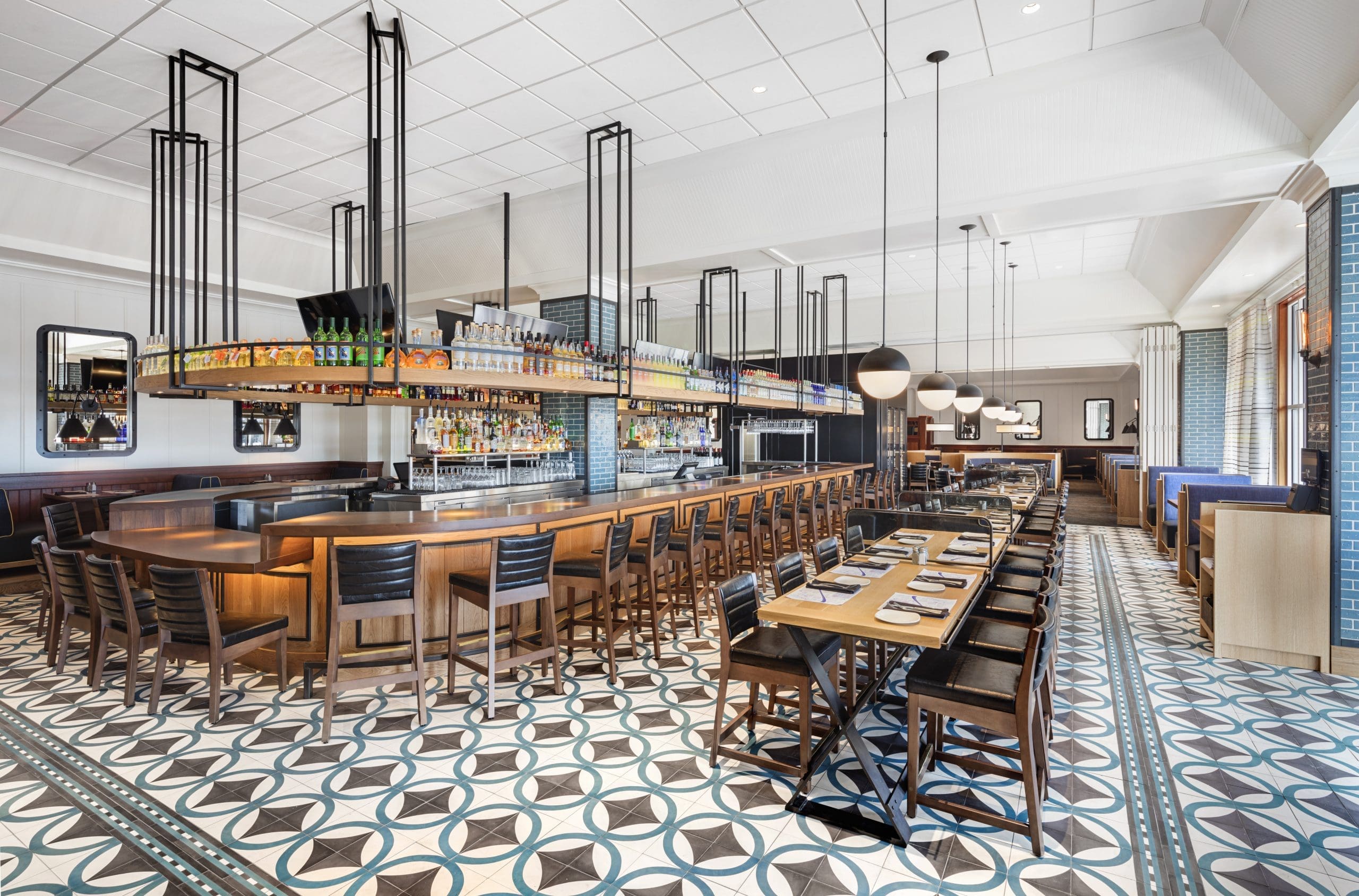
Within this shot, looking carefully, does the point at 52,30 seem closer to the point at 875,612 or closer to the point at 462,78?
the point at 462,78

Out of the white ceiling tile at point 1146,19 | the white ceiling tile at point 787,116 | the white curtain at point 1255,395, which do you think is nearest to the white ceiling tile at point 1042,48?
the white ceiling tile at point 1146,19

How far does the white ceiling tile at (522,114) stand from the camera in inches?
187

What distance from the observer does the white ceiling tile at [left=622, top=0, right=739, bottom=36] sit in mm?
3740

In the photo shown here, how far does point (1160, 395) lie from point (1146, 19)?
25.5ft

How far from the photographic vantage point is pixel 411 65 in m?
4.31

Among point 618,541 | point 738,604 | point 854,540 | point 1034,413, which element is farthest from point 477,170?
point 1034,413

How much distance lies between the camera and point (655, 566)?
185 inches

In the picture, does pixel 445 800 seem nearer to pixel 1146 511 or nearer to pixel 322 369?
pixel 322 369

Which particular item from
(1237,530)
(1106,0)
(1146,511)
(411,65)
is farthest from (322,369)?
(1146,511)

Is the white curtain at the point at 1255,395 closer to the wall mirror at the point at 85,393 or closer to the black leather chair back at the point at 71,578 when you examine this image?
the black leather chair back at the point at 71,578

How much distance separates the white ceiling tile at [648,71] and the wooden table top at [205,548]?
3.63 metres

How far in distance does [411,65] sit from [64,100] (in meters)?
2.62

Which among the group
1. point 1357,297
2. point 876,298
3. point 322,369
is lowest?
point 322,369

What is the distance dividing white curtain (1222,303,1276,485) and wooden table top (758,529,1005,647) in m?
6.57
